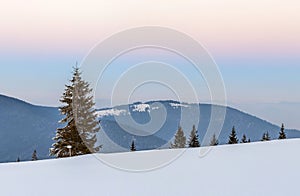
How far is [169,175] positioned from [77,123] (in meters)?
9.65

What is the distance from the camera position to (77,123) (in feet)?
44.3

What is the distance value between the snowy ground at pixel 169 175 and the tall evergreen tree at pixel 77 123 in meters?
7.22

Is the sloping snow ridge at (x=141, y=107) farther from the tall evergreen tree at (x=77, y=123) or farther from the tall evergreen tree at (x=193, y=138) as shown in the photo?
the tall evergreen tree at (x=77, y=123)

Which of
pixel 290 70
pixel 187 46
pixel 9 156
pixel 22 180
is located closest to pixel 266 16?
pixel 290 70

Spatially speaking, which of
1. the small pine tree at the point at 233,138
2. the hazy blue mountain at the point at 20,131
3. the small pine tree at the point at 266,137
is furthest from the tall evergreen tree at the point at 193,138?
the small pine tree at the point at 266,137

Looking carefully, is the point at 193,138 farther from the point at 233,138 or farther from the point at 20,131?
the point at 20,131

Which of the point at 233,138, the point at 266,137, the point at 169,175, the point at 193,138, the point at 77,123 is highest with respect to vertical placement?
the point at 77,123

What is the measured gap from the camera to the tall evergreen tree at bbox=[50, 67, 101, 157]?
13016 millimetres

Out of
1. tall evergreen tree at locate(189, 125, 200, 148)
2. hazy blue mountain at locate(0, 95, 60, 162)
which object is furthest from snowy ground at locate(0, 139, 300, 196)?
hazy blue mountain at locate(0, 95, 60, 162)

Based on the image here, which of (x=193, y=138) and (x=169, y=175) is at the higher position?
(x=193, y=138)

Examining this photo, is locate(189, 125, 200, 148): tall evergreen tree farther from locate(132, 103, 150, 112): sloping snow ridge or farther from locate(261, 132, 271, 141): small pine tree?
locate(261, 132, 271, 141): small pine tree

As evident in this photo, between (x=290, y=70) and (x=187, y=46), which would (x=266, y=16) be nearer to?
(x=290, y=70)

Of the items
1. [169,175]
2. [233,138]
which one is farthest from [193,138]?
[233,138]

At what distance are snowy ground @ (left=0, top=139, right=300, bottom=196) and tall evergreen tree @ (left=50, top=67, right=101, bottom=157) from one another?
7222mm
